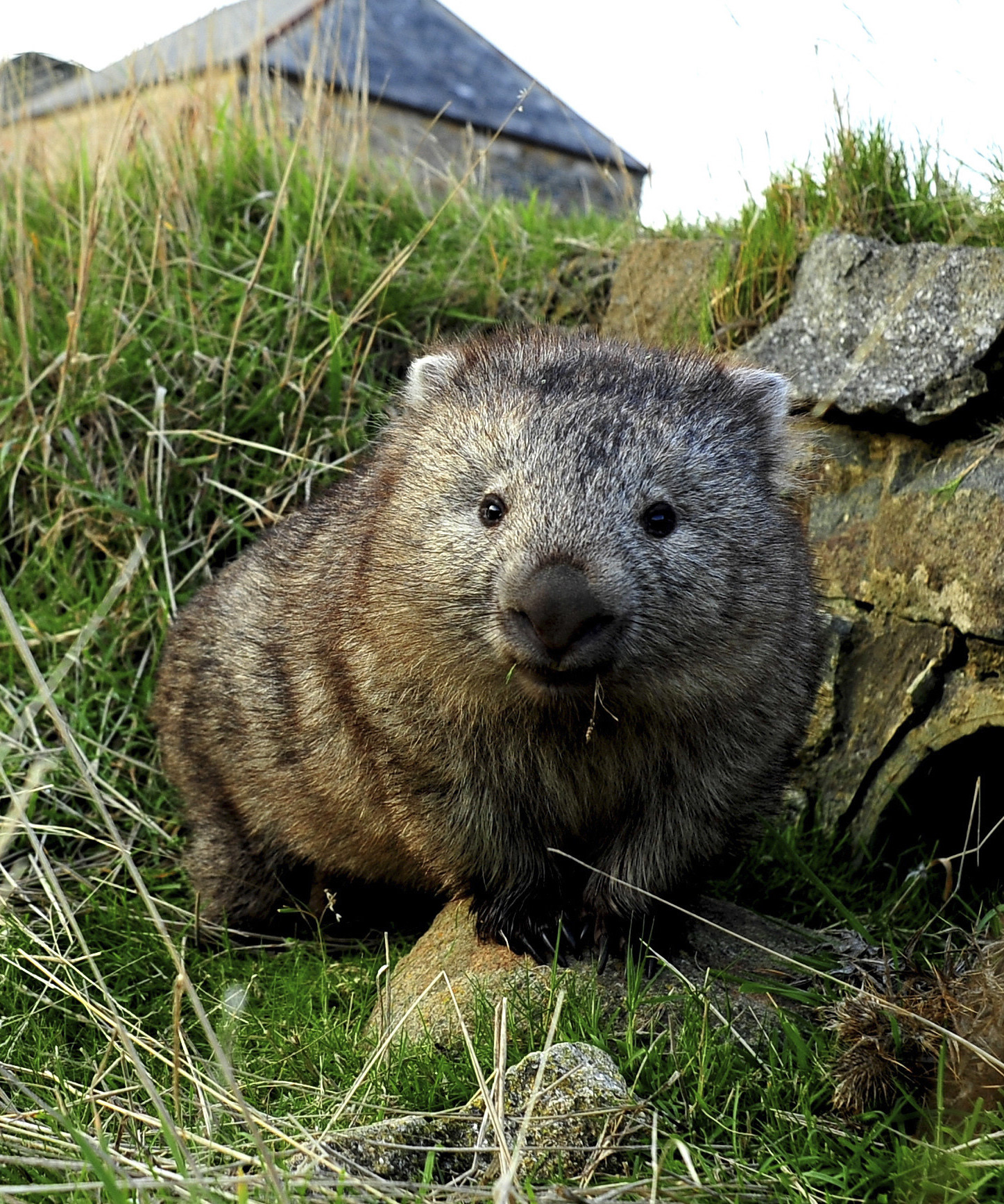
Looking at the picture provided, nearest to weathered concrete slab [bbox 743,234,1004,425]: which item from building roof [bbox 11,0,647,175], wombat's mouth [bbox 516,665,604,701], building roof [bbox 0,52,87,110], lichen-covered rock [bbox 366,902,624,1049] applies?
wombat's mouth [bbox 516,665,604,701]

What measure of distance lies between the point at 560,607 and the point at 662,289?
132 inches

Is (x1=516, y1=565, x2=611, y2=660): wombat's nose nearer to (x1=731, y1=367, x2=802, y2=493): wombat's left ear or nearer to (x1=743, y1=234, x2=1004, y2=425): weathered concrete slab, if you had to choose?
(x1=731, y1=367, x2=802, y2=493): wombat's left ear

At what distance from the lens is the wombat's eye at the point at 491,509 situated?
3193 mm

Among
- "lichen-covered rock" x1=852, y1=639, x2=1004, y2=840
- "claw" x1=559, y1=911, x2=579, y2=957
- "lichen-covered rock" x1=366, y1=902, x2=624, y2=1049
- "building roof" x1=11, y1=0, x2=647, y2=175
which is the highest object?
"building roof" x1=11, y1=0, x2=647, y2=175

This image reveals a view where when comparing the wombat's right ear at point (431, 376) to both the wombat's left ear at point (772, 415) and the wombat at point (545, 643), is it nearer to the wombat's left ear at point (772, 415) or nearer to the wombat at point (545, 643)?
the wombat at point (545, 643)

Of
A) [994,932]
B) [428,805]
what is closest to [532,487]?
[428,805]

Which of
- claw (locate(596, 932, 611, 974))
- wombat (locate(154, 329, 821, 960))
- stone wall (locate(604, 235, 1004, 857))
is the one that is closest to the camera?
wombat (locate(154, 329, 821, 960))

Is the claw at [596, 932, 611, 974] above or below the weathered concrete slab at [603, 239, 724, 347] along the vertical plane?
below

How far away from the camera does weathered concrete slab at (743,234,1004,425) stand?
4457mm

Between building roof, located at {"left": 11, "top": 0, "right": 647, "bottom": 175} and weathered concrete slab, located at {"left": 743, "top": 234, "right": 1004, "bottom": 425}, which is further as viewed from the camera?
building roof, located at {"left": 11, "top": 0, "right": 647, "bottom": 175}

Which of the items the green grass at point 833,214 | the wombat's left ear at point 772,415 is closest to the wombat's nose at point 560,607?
the wombat's left ear at point 772,415

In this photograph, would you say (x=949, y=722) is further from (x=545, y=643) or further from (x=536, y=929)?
(x=545, y=643)

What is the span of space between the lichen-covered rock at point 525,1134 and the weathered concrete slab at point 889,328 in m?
2.32

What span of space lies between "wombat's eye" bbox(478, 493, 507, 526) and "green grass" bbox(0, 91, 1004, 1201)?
2.91 feet
